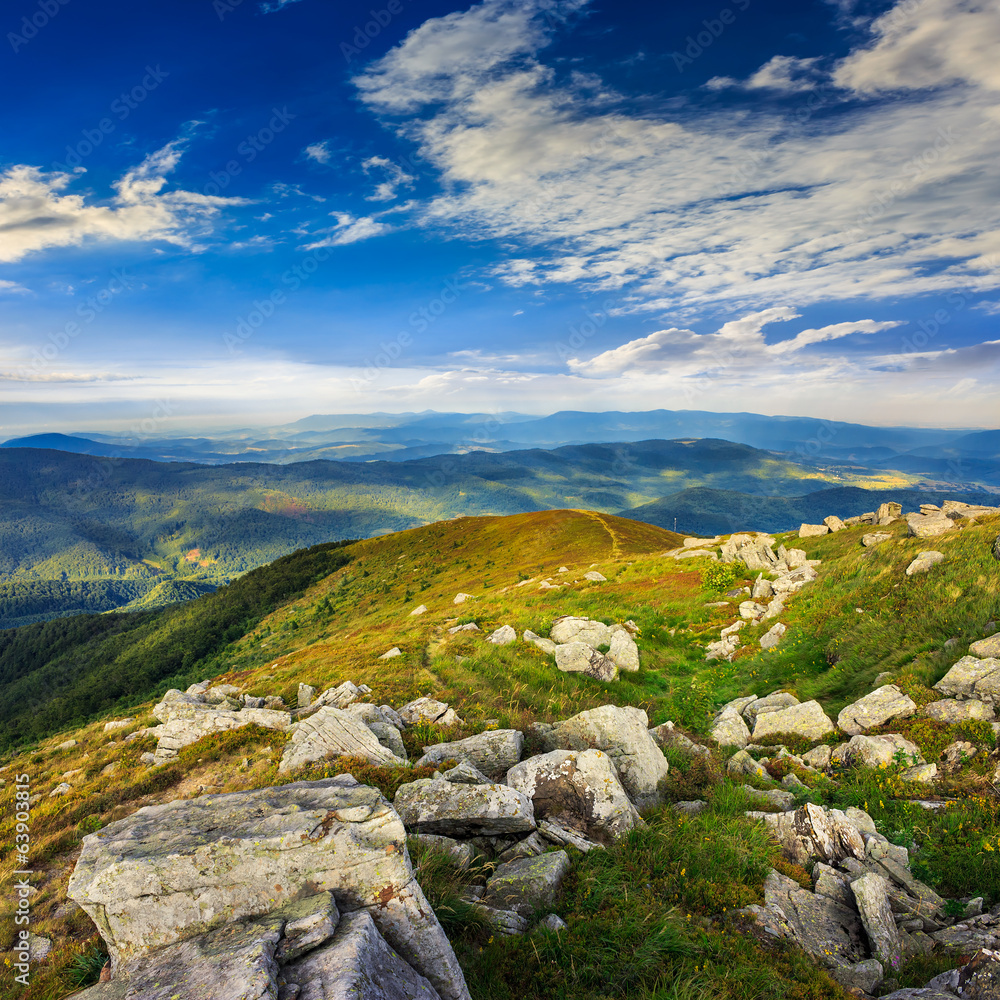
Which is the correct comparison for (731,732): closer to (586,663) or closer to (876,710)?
(876,710)

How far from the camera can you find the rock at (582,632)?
20.5 meters

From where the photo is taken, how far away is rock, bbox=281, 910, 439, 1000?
442 cm

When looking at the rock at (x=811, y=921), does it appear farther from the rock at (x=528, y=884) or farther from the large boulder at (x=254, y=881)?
the large boulder at (x=254, y=881)

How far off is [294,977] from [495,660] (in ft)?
45.1

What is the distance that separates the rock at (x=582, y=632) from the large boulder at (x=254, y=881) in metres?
15.1

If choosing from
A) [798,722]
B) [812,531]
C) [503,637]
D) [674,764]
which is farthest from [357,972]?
[812,531]

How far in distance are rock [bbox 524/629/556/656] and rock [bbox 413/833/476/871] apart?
11388 millimetres

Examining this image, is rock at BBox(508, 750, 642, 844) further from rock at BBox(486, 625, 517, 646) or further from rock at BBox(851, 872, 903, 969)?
rock at BBox(486, 625, 517, 646)

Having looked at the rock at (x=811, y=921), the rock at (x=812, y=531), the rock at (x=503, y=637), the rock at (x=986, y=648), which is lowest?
the rock at (x=503, y=637)

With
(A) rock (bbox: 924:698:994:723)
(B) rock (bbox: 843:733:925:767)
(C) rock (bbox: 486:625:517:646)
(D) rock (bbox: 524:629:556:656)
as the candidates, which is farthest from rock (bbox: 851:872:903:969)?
(C) rock (bbox: 486:625:517:646)

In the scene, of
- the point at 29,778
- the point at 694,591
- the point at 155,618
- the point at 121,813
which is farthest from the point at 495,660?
the point at 155,618

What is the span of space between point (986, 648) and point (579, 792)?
1109 centimetres

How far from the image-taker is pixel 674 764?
11258 mm

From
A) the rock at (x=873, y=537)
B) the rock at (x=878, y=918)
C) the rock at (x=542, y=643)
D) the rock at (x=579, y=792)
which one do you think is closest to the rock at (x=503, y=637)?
the rock at (x=542, y=643)
